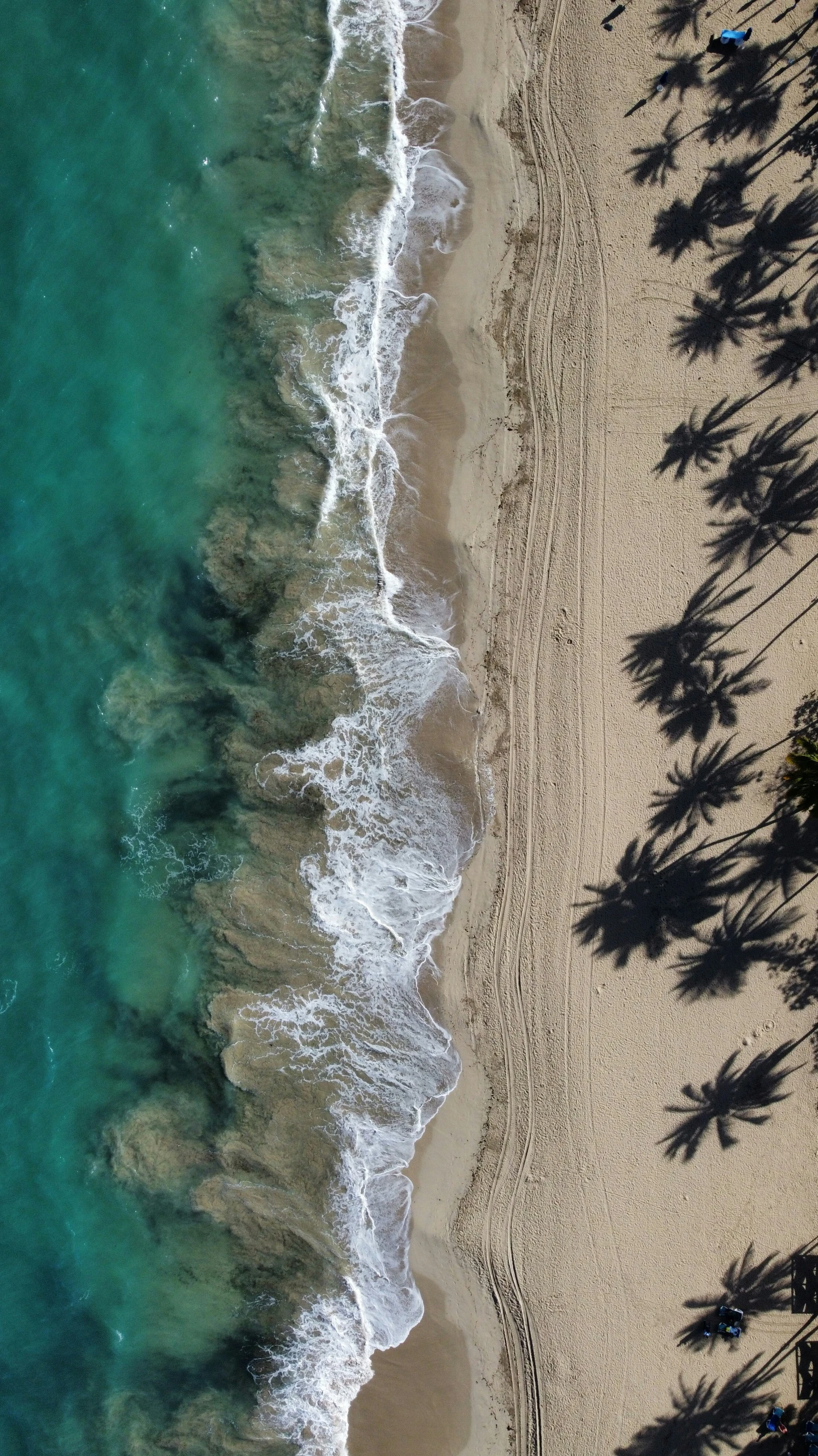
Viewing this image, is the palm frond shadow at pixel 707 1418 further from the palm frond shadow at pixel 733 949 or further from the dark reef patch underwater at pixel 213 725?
the palm frond shadow at pixel 733 949

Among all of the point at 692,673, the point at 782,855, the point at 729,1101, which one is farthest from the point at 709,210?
the point at 729,1101

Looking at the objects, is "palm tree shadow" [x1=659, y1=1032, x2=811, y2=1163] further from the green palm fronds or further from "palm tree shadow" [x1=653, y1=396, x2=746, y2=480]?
"palm tree shadow" [x1=653, y1=396, x2=746, y2=480]

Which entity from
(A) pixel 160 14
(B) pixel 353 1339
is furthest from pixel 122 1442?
(A) pixel 160 14

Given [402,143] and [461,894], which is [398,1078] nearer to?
[461,894]

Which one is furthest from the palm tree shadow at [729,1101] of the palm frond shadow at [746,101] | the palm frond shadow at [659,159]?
the palm frond shadow at [746,101]

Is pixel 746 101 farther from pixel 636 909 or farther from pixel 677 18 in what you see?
pixel 636 909

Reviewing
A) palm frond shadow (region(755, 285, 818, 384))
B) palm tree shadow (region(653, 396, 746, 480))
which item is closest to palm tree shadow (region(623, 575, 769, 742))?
palm tree shadow (region(653, 396, 746, 480))
